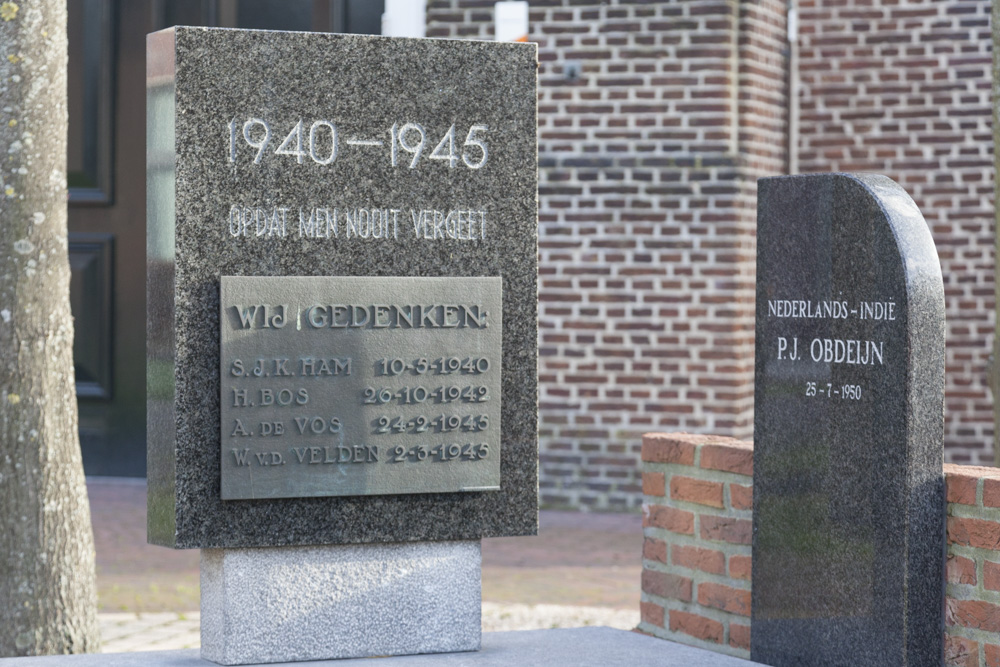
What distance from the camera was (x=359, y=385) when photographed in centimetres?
477

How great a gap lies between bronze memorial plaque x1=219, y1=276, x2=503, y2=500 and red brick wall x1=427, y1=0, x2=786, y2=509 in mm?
5535

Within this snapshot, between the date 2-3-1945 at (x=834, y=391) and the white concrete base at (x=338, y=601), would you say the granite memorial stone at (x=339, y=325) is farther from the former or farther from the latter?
the date 2-3-1945 at (x=834, y=391)

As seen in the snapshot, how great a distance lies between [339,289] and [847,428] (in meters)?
1.54

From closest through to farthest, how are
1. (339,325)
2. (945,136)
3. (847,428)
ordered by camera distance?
(847,428) < (339,325) < (945,136)

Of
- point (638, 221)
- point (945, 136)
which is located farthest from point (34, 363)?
point (945, 136)

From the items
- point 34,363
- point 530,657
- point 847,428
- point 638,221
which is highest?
point 638,221

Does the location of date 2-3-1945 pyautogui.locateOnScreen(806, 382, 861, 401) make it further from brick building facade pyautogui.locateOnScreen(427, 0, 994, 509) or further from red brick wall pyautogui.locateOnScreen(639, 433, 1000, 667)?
brick building facade pyautogui.locateOnScreen(427, 0, 994, 509)

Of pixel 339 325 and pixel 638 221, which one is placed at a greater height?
pixel 638 221

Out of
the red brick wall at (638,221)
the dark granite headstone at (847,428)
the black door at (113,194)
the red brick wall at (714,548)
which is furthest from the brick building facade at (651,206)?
the dark granite headstone at (847,428)

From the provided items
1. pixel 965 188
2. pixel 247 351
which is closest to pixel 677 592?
pixel 247 351

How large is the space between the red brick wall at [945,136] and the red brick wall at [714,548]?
593 centimetres

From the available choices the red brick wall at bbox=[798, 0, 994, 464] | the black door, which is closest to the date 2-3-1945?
the red brick wall at bbox=[798, 0, 994, 464]

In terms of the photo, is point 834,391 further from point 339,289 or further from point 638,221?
point 638,221

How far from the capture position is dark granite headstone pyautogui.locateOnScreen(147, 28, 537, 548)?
462cm
